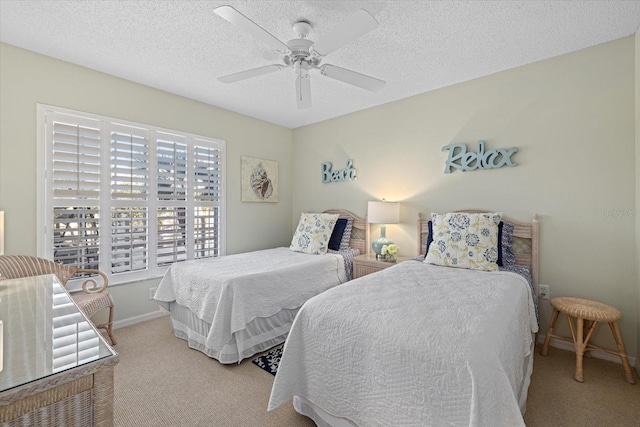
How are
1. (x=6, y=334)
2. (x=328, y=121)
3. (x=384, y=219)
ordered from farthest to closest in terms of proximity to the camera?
1. (x=328, y=121)
2. (x=384, y=219)
3. (x=6, y=334)

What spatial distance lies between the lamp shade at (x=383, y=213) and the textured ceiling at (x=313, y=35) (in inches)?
51.5

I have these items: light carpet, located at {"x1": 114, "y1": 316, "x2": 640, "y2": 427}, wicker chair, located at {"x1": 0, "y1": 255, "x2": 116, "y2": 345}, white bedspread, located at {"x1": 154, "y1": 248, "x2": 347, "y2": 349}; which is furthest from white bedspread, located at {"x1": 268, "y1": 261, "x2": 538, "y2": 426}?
wicker chair, located at {"x1": 0, "y1": 255, "x2": 116, "y2": 345}

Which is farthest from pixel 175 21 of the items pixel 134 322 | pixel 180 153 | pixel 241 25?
pixel 134 322

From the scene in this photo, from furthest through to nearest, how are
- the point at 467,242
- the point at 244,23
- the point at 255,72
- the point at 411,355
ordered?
the point at 467,242, the point at 255,72, the point at 244,23, the point at 411,355

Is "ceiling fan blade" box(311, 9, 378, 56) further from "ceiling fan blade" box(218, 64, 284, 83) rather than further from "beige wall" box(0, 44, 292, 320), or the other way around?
"beige wall" box(0, 44, 292, 320)

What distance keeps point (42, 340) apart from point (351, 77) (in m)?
2.18

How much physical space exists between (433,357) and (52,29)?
3283 millimetres

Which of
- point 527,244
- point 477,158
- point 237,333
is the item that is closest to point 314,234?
point 237,333

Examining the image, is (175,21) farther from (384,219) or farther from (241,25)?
(384,219)

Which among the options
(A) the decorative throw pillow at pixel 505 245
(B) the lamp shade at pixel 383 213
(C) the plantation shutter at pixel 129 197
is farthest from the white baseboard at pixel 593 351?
(C) the plantation shutter at pixel 129 197

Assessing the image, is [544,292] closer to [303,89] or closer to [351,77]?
[351,77]

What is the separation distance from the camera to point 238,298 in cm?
236

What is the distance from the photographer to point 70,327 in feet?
3.25

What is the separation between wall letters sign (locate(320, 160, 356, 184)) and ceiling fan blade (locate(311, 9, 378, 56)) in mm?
2218
